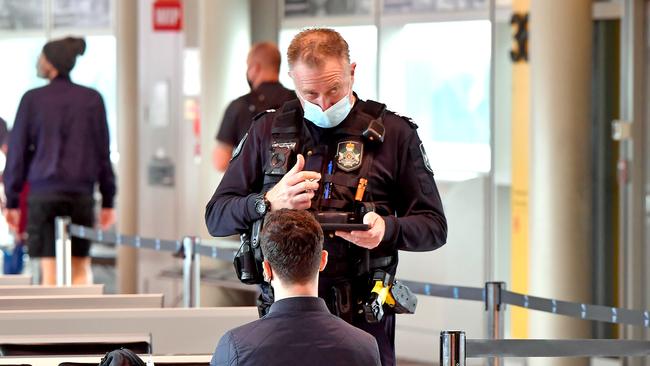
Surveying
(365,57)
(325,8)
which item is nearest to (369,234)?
(365,57)

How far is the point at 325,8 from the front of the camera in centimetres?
1001

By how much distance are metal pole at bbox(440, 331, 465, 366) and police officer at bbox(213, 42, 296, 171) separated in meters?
3.47

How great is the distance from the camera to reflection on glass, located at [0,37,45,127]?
1392 cm

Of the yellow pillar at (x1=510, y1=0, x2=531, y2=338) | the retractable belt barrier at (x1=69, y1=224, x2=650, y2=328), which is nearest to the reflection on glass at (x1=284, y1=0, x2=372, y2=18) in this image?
the yellow pillar at (x1=510, y1=0, x2=531, y2=338)

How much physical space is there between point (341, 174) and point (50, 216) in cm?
420

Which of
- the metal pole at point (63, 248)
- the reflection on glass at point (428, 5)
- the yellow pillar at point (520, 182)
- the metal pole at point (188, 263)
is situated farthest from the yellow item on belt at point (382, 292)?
the reflection on glass at point (428, 5)

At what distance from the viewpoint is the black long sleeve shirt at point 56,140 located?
7.55 metres

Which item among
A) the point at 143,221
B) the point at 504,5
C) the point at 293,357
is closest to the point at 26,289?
the point at 293,357

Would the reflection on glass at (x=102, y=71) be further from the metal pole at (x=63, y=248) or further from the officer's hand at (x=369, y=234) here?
the officer's hand at (x=369, y=234)

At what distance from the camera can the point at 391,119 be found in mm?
3900

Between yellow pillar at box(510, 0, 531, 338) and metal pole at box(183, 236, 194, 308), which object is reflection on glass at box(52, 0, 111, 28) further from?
metal pole at box(183, 236, 194, 308)

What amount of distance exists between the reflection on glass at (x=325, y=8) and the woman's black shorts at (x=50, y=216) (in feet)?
9.67

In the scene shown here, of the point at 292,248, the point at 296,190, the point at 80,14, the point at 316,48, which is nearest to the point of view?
the point at 292,248

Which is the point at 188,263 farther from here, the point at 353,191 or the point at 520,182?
the point at 520,182
